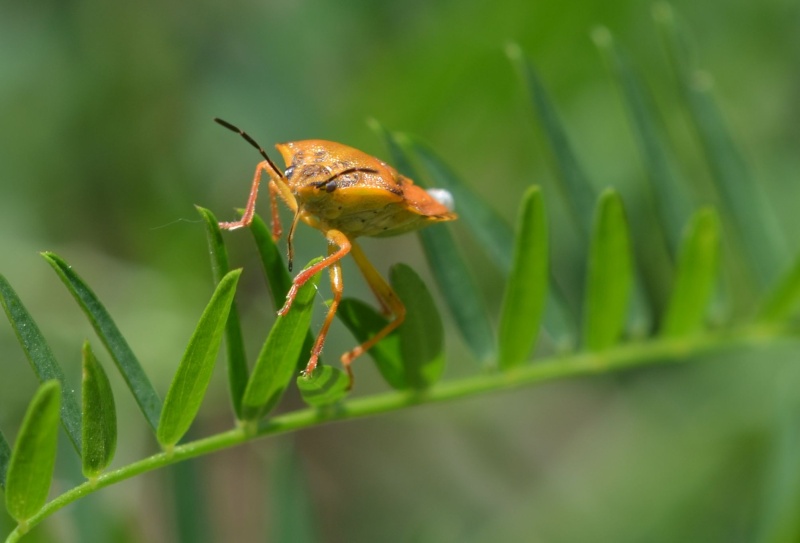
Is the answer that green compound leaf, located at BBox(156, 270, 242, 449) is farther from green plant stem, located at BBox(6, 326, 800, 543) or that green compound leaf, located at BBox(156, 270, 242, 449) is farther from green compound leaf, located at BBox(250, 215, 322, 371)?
green compound leaf, located at BBox(250, 215, 322, 371)

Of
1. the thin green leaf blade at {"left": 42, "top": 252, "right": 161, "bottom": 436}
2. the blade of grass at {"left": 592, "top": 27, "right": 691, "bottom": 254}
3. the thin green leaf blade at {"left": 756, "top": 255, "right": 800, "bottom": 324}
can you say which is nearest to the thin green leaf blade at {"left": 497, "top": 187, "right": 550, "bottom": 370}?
the blade of grass at {"left": 592, "top": 27, "right": 691, "bottom": 254}

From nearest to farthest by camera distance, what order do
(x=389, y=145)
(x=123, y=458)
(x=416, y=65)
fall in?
(x=389, y=145) → (x=123, y=458) → (x=416, y=65)

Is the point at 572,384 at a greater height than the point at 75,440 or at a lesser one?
lesser

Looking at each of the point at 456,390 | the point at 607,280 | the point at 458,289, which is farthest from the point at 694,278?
the point at 456,390

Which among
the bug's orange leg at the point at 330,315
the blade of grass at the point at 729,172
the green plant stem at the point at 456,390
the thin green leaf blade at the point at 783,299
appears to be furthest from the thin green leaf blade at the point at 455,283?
the blade of grass at the point at 729,172

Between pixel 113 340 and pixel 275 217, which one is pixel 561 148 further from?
pixel 113 340

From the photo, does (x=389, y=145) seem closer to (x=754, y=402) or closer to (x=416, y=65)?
(x=416, y=65)

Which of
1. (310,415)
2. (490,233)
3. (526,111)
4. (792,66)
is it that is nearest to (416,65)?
(526,111)
